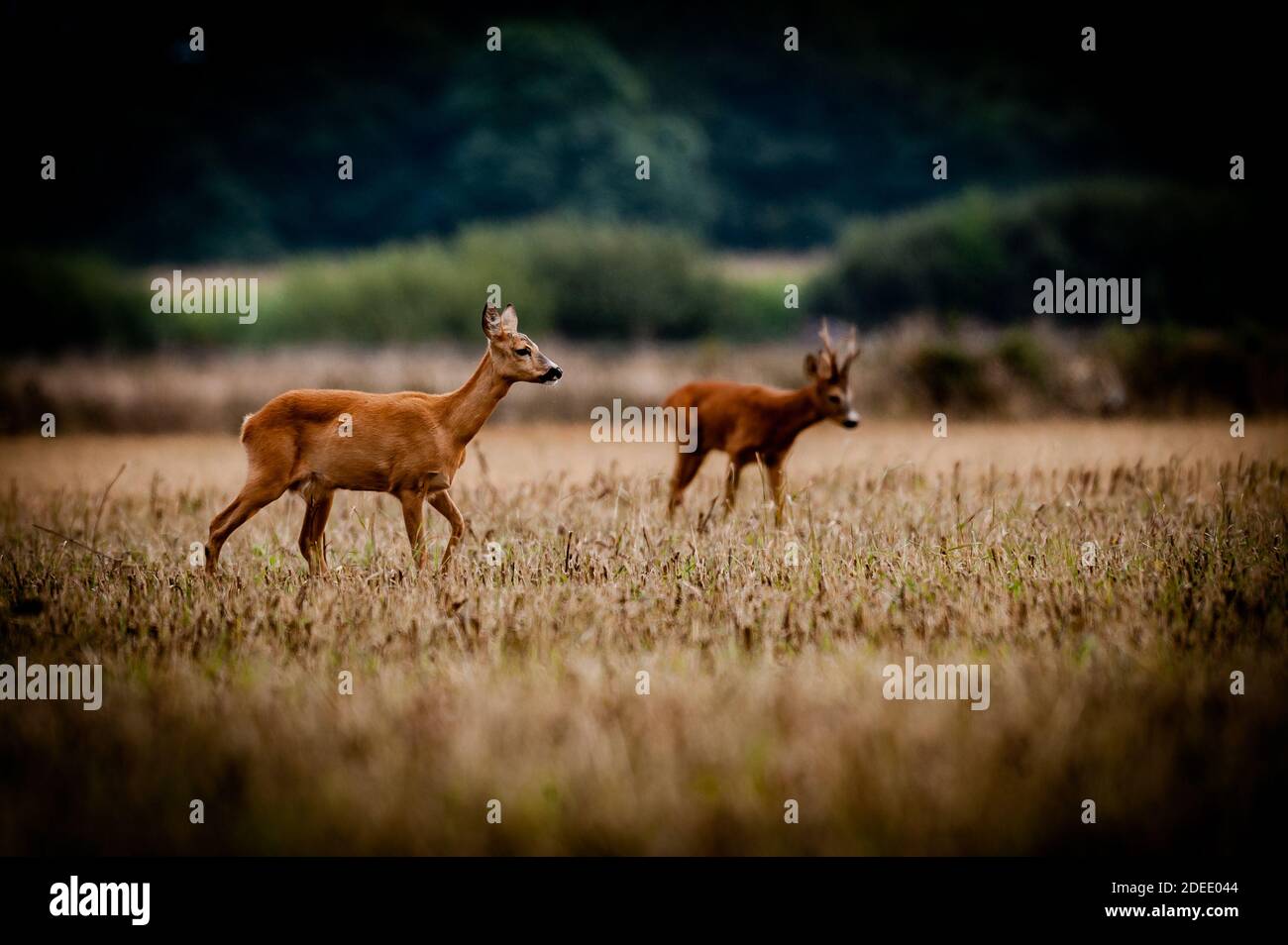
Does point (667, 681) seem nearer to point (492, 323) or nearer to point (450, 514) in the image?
point (450, 514)

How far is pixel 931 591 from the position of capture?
7156 mm

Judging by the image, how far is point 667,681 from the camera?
5.66 metres

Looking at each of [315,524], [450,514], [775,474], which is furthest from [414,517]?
[775,474]

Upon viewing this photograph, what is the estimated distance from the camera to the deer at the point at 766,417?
9.87 m

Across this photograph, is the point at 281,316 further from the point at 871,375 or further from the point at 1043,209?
the point at 1043,209

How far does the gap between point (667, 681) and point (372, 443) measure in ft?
9.88

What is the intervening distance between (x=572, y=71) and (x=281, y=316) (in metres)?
38.4

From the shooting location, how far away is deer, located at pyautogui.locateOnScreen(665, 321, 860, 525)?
388 inches

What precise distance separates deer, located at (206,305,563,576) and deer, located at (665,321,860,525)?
208 cm

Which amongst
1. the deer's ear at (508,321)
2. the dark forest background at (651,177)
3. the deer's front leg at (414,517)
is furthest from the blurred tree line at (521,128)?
the deer's front leg at (414,517)

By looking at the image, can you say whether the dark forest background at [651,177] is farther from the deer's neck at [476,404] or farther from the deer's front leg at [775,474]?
the deer's neck at [476,404]

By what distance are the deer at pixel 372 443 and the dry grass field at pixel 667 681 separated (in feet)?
1.20

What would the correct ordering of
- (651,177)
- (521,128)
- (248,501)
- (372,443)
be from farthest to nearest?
(521,128), (651,177), (372,443), (248,501)

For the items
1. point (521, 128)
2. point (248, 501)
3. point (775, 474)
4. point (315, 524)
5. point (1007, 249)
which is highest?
point (521, 128)
